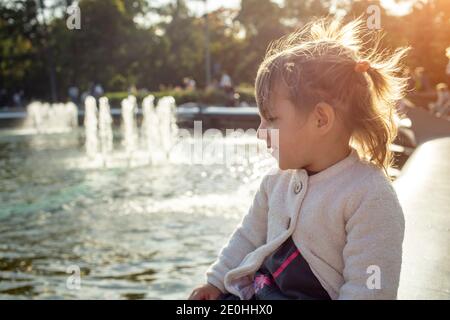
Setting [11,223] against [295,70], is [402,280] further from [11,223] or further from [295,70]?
[11,223]

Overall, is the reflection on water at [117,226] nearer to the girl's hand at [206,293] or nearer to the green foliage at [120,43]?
the girl's hand at [206,293]

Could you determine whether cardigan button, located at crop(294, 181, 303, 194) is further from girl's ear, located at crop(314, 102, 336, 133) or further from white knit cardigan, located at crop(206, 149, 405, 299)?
girl's ear, located at crop(314, 102, 336, 133)

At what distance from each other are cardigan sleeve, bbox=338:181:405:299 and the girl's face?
0.76 ft

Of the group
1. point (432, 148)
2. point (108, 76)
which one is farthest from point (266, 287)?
point (108, 76)

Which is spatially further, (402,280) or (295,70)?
(402,280)

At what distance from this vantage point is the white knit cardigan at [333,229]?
5.81 feet

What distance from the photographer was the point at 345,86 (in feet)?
6.19

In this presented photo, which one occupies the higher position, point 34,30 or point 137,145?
point 34,30

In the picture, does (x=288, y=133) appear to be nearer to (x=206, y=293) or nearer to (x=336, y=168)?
(x=336, y=168)

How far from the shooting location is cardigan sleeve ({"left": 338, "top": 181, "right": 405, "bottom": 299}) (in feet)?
5.78

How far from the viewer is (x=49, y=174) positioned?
11.5 meters

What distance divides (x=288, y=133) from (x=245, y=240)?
451mm

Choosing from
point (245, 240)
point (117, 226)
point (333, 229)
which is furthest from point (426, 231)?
point (117, 226)
